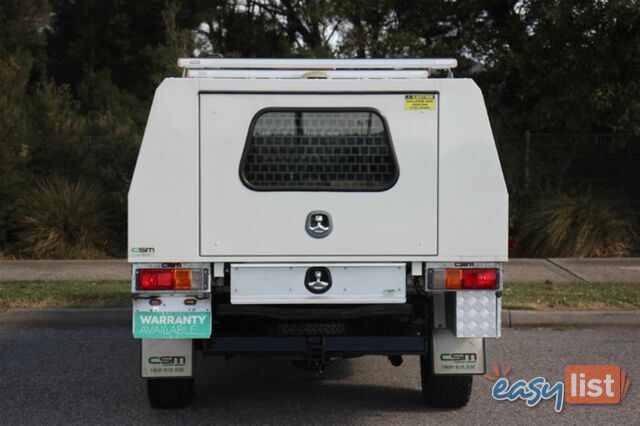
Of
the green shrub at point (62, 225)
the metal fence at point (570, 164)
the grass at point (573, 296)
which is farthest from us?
the metal fence at point (570, 164)

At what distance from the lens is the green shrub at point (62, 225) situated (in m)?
13.9

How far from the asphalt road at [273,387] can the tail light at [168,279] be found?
1.14m

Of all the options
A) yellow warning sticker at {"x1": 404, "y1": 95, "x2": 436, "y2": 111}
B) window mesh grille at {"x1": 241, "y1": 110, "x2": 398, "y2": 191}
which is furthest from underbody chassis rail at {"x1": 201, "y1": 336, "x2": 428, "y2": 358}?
yellow warning sticker at {"x1": 404, "y1": 95, "x2": 436, "y2": 111}

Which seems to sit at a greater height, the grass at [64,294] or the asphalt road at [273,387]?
the grass at [64,294]

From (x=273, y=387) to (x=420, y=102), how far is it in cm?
279

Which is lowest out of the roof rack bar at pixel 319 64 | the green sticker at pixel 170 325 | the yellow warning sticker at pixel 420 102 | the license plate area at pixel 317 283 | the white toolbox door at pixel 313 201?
the green sticker at pixel 170 325

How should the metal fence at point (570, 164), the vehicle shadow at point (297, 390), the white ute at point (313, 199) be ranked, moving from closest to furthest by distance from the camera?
1. the white ute at point (313, 199)
2. the vehicle shadow at point (297, 390)
3. the metal fence at point (570, 164)

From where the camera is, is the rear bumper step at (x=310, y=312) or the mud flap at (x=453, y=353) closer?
the rear bumper step at (x=310, y=312)

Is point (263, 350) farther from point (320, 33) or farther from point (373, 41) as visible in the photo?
point (320, 33)

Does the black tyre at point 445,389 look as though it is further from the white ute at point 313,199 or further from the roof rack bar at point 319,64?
the roof rack bar at point 319,64

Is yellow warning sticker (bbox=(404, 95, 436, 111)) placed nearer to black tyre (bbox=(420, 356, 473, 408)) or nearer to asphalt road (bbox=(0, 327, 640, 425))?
black tyre (bbox=(420, 356, 473, 408))

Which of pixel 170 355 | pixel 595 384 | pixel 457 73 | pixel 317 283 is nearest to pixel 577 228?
pixel 457 73

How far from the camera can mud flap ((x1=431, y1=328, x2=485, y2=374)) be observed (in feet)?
18.6

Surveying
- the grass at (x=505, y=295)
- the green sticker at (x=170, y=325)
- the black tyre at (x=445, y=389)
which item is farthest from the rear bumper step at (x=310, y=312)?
the grass at (x=505, y=295)
